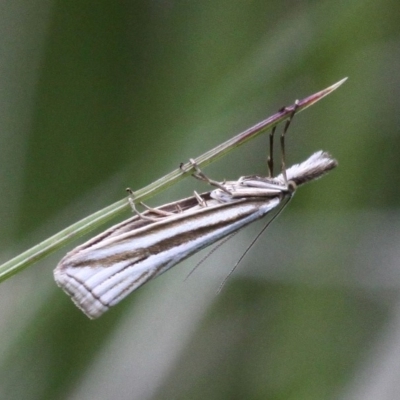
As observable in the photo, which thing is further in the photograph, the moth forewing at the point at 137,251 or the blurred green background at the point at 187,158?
the blurred green background at the point at 187,158

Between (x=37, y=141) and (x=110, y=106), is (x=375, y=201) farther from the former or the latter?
(x=37, y=141)

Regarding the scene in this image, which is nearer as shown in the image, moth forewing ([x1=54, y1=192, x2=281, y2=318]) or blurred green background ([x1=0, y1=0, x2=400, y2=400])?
moth forewing ([x1=54, y1=192, x2=281, y2=318])

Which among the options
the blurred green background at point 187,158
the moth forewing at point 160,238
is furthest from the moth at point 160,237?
the blurred green background at point 187,158

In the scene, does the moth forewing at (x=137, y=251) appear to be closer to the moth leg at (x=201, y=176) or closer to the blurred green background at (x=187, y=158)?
the moth leg at (x=201, y=176)

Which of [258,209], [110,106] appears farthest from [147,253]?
[110,106]

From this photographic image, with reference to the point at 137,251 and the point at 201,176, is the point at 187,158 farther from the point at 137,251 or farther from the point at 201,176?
the point at 137,251

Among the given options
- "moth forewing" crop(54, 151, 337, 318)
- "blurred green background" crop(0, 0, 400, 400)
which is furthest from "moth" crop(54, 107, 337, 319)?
"blurred green background" crop(0, 0, 400, 400)

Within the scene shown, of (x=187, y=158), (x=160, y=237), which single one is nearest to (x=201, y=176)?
(x=160, y=237)

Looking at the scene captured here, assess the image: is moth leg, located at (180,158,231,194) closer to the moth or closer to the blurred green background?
the moth
